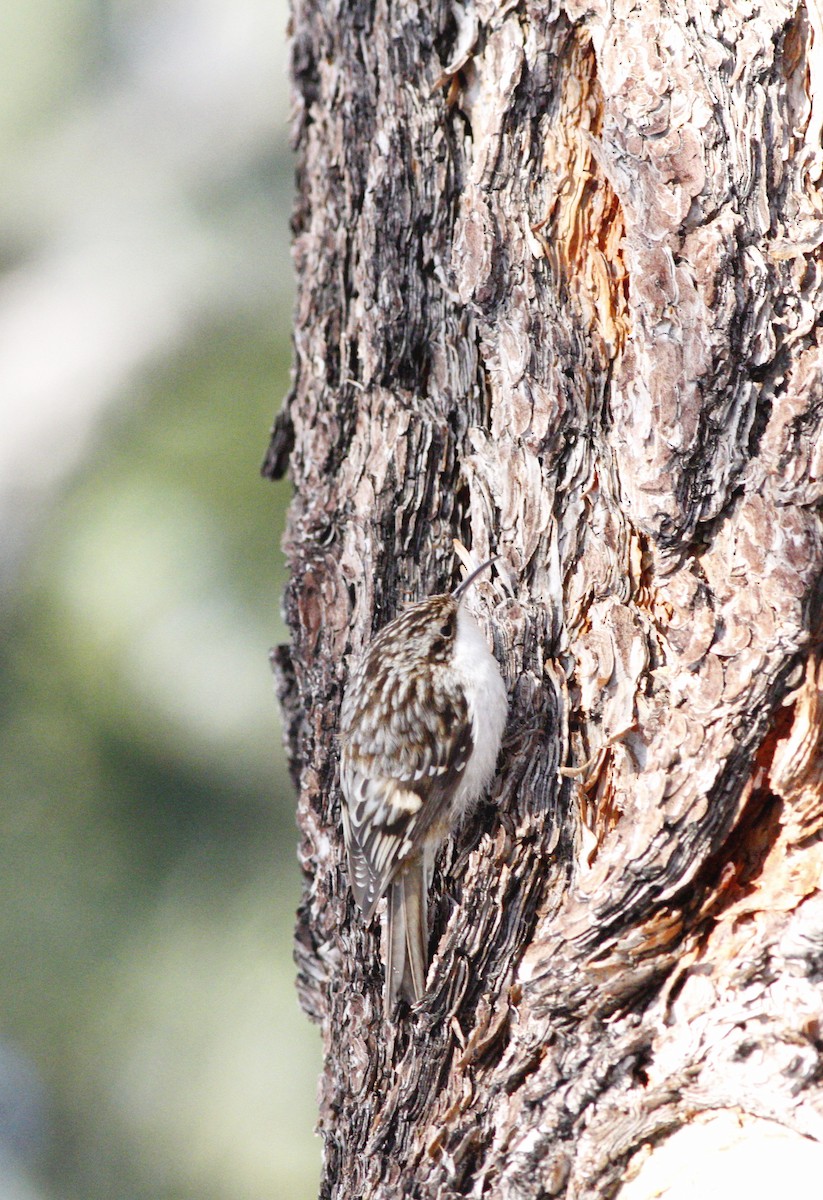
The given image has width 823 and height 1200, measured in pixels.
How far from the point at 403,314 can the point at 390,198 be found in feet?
0.64

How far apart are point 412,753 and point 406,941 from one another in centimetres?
46

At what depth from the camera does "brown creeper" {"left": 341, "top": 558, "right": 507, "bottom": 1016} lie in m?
1.67

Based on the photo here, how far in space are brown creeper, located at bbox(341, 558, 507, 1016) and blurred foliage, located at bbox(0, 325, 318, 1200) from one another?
37.4 inches

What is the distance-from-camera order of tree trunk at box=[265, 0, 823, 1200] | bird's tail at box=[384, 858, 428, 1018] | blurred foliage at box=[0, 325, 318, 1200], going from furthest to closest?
1. blurred foliage at box=[0, 325, 318, 1200]
2. bird's tail at box=[384, 858, 428, 1018]
3. tree trunk at box=[265, 0, 823, 1200]

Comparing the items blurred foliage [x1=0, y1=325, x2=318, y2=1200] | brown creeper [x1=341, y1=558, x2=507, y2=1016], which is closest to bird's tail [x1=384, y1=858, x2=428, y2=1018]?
brown creeper [x1=341, y1=558, x2=507, y2=1016]

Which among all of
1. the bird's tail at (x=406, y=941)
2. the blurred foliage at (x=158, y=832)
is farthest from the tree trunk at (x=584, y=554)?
the blurred foliage at (x=158, y=832)

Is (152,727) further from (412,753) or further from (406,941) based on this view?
(406,941)

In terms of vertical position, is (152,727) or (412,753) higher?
(412,753)

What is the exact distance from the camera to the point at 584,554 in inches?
63.3

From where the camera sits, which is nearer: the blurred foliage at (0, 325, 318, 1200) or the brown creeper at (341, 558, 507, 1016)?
the brown creeper at (341, 558, 507, 1016)

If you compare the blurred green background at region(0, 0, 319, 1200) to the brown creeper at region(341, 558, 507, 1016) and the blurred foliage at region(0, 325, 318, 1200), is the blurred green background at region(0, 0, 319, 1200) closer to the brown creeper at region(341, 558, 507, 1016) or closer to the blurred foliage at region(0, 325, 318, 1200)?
the blurred foliage at region(0, 325, 318, 1200)

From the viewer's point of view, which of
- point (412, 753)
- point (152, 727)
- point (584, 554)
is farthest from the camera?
point (152, 727)

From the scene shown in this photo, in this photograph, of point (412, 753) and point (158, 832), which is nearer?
point (412, 753)

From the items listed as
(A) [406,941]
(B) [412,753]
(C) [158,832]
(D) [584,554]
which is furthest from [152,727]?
(D) [584,554]
